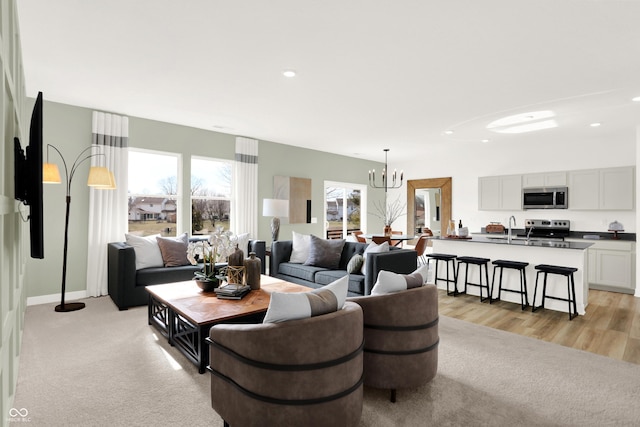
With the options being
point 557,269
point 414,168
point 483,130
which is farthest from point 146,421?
point 414,168

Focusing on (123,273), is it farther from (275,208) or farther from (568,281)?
(568,281)

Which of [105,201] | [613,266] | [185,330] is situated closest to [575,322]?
[613,266]

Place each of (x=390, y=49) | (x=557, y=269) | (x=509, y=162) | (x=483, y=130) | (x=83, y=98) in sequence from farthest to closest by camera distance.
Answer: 1. (x=509, y=162)
2. (x=483, y=130)
3. (x=83, y=98)
4. (x=557, y=269)
5. (x=390, y=49)

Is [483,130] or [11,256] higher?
[483,130]

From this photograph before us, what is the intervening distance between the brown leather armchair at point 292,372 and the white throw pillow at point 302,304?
4 centimetres

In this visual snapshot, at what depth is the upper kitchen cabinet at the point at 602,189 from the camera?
586cm

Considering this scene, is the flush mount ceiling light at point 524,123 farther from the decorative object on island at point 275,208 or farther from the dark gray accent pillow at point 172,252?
the dark gray accent pillow at point 172,252

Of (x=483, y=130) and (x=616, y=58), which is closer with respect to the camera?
(x=616, y=58)

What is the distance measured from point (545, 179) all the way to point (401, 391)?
6.04 m

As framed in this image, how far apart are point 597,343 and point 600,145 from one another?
4442 mm

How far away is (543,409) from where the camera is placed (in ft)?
7.29

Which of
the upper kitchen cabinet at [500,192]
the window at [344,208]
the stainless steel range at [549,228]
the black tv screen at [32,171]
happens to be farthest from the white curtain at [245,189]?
the stainless steel range at [549,228]

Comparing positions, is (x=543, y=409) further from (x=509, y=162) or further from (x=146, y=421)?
(x=509, y=162)

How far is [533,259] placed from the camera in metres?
4.70
